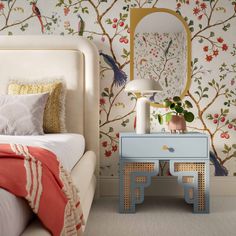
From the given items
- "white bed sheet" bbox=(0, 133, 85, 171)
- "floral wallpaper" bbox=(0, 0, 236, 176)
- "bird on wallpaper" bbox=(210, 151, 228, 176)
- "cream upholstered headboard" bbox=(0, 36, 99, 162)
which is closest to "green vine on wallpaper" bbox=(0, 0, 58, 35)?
"floral wallpaper" bbox=(0, 0, 236, 176)

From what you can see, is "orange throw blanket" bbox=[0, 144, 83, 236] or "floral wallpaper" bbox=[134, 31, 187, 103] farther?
"floral wallpaper" bbox=[134, 31, 187, 103]

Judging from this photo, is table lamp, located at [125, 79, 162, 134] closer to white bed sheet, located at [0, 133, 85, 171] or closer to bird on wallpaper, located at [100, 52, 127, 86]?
bird on wallpaper, located at [100, 52, 127, 86]

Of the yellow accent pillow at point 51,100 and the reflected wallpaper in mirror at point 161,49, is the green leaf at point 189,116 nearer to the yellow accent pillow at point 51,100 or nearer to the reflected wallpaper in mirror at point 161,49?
the reflected wallpaper in mirror at point 161,49

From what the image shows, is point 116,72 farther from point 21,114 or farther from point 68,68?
point 21,114

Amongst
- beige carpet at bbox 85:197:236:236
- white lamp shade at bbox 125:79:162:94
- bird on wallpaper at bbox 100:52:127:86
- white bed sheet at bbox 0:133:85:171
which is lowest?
beige carpet at bbox 85:197:236:236

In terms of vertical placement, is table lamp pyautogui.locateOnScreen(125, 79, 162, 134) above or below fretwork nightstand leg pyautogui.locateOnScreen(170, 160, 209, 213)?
above

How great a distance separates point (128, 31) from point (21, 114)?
47.6 inches

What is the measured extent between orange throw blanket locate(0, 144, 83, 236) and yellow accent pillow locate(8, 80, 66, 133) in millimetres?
1267

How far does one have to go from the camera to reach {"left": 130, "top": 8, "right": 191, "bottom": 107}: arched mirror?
3338 mm

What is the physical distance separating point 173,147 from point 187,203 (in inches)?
21.8

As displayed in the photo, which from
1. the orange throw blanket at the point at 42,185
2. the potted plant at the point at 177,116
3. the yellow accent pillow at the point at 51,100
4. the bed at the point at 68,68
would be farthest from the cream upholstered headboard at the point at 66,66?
the orange throw blanket at the point at 42,185

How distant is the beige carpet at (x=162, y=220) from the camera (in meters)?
2.43

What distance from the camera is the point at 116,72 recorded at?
11.1 ft

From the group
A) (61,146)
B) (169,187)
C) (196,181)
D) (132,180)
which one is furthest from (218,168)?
(61,146)
